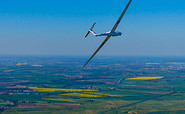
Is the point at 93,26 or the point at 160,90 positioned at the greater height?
the point at 93,26

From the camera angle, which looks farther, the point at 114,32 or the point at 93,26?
the point at 93,26

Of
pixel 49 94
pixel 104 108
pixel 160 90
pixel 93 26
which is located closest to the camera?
pixel 93 26

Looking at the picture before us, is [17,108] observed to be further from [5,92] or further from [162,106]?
[162,106]

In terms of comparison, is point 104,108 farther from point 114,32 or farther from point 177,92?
point 114,32

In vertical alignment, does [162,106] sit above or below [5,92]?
below

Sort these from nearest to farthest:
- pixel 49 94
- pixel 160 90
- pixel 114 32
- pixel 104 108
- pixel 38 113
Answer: pixel 114 32, pixel 38 113, pixel 104 108, pixel 49 94, pixel 160 90

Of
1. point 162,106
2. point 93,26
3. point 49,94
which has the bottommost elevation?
point 162,106

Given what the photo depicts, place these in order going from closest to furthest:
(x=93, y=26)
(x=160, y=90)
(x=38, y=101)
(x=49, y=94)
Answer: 1. (x=93, y=26)
2. (x=38, y=101)
3. (x=49, y=94)
4. (x=160, y=90)

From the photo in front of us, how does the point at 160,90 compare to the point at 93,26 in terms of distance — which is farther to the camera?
the point at 160,90

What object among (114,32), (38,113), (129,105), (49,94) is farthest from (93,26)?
(49,94)

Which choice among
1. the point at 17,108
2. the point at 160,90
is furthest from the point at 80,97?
the point at 160,90
